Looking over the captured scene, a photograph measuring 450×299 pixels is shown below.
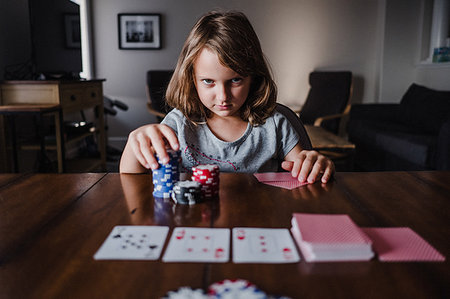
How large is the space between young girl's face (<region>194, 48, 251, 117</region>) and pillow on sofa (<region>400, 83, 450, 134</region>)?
2.72 meters

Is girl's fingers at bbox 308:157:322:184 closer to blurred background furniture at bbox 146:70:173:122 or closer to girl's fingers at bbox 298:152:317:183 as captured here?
girl's fingers at bbox 298:152:317:183

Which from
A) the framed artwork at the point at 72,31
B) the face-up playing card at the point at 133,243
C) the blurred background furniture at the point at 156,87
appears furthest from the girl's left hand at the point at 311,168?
the blurred background furniture at the point at 156,87

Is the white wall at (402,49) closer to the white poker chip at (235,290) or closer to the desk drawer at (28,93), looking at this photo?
the desk drawer at (28,93)

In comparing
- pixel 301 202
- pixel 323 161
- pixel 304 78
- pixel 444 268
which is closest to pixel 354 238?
pixel 444 268

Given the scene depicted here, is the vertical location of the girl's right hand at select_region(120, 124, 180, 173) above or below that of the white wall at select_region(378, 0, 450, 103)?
below

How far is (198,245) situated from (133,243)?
11cm

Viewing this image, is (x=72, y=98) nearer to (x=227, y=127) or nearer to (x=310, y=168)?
(x=227, y=127)

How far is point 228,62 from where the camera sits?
1.29 metres

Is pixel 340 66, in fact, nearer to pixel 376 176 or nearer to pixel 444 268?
pixel 376 176

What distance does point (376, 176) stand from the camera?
118 centimetres

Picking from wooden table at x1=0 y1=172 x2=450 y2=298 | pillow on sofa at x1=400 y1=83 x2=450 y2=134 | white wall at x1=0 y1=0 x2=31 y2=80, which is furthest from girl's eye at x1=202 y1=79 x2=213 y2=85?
pillow on sofa at x1=400 y1=83 x2=450 y2=134

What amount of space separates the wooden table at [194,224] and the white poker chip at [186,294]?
0.02m

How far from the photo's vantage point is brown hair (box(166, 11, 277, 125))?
1324 mm

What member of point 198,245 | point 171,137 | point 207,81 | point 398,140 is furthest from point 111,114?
point 198,245
